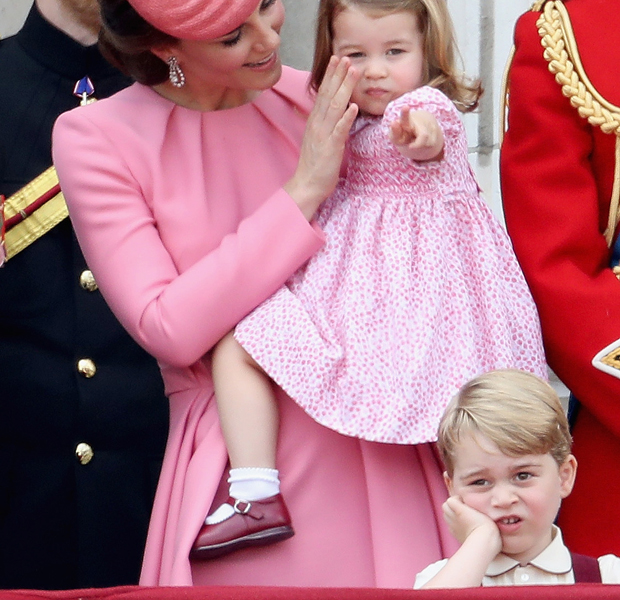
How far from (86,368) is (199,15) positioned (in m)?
0.90

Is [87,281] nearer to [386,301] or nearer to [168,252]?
[168,252]

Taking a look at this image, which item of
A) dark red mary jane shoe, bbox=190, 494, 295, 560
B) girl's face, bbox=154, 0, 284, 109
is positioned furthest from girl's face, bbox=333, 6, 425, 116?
dark red mary jane shoe, bbox=190, 494, 295, 560

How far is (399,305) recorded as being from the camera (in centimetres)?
228

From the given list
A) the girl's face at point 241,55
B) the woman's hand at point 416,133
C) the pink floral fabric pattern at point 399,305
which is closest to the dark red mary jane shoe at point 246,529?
the pink floral fabric pattern at point 399,305

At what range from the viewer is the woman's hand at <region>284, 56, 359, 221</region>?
2.35 metres

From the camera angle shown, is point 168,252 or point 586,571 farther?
point 168,252

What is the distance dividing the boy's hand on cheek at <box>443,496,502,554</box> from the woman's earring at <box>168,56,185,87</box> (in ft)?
2.94

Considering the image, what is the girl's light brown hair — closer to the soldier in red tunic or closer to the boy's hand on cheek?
the soldier in red tunic

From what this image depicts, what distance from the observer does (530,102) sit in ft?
7.74

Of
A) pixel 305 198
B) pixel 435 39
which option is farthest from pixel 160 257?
pixel 435 39

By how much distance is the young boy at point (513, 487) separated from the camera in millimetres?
1961

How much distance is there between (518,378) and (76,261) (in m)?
1.21

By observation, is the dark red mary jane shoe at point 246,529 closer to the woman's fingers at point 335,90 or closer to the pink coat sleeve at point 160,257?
the pink coat sleeve at point 160,257

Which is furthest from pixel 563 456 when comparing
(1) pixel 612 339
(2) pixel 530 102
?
(2) pixel 530 102
